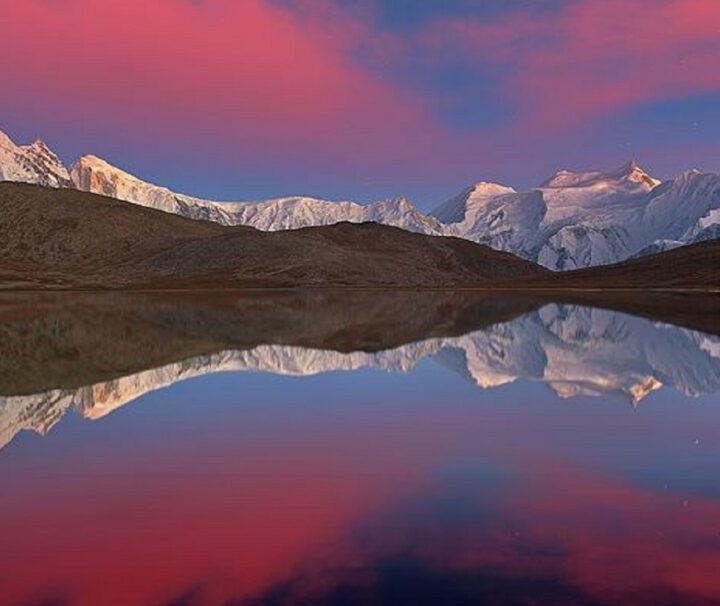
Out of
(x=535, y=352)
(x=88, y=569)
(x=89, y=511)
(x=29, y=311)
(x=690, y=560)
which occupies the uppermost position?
(x=29, y=311)

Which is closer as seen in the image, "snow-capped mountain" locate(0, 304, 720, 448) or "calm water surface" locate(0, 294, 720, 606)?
"calm water surface" locate(0, 294, 720, 606)

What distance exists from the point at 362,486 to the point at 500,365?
24.8 m

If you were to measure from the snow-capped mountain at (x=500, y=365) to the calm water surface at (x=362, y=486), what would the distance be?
28cm

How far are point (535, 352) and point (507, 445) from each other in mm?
26607

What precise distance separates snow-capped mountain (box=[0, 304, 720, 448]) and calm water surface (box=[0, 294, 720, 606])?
0.28 meters

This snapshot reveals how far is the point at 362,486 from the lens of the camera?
1717 cm

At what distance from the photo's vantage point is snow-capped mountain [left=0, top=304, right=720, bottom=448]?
3009cm

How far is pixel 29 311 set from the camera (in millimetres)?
90375

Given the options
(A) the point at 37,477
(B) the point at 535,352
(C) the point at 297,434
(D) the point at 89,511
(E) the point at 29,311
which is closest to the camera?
(D) the point at 89,511

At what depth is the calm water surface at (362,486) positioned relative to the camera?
39.1 ft

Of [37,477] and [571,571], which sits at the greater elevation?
[37,477]

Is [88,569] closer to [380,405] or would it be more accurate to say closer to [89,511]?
[89,511]

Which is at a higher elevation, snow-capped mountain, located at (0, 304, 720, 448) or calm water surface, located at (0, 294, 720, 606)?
snow-capped mountain, located at (0, 304, 720, 448)

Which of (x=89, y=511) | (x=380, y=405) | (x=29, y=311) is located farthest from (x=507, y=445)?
(x=29, y=311)
